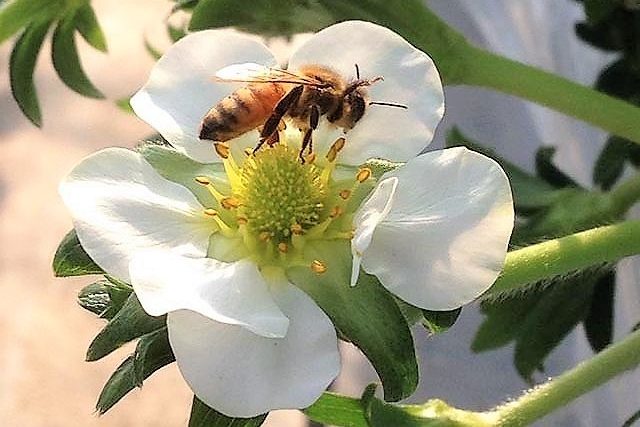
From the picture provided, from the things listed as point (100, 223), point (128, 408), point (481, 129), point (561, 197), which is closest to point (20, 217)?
point (128, 408)

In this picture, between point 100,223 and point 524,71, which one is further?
point 524,71

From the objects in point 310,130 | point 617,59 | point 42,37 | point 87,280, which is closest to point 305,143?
point 310,130

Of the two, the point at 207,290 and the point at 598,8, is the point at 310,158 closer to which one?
the point at 207,290

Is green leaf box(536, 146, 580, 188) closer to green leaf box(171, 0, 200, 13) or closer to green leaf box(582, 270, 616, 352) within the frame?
green leaf box(582, 270, 616, 352)

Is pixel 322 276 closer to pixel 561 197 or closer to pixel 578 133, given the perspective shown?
pixel 561 197

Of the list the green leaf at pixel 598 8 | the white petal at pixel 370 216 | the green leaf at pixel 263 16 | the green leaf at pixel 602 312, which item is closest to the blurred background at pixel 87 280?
the green leaf at pixel 602 312

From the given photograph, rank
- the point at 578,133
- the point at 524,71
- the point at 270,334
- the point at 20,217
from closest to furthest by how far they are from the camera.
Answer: the point at 270,334 < the point at 524,71 < the point at 578,133 < the point at 20,217

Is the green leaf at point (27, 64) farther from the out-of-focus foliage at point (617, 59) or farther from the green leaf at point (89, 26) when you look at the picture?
the out-of-focus foliage at point (617, 59)
